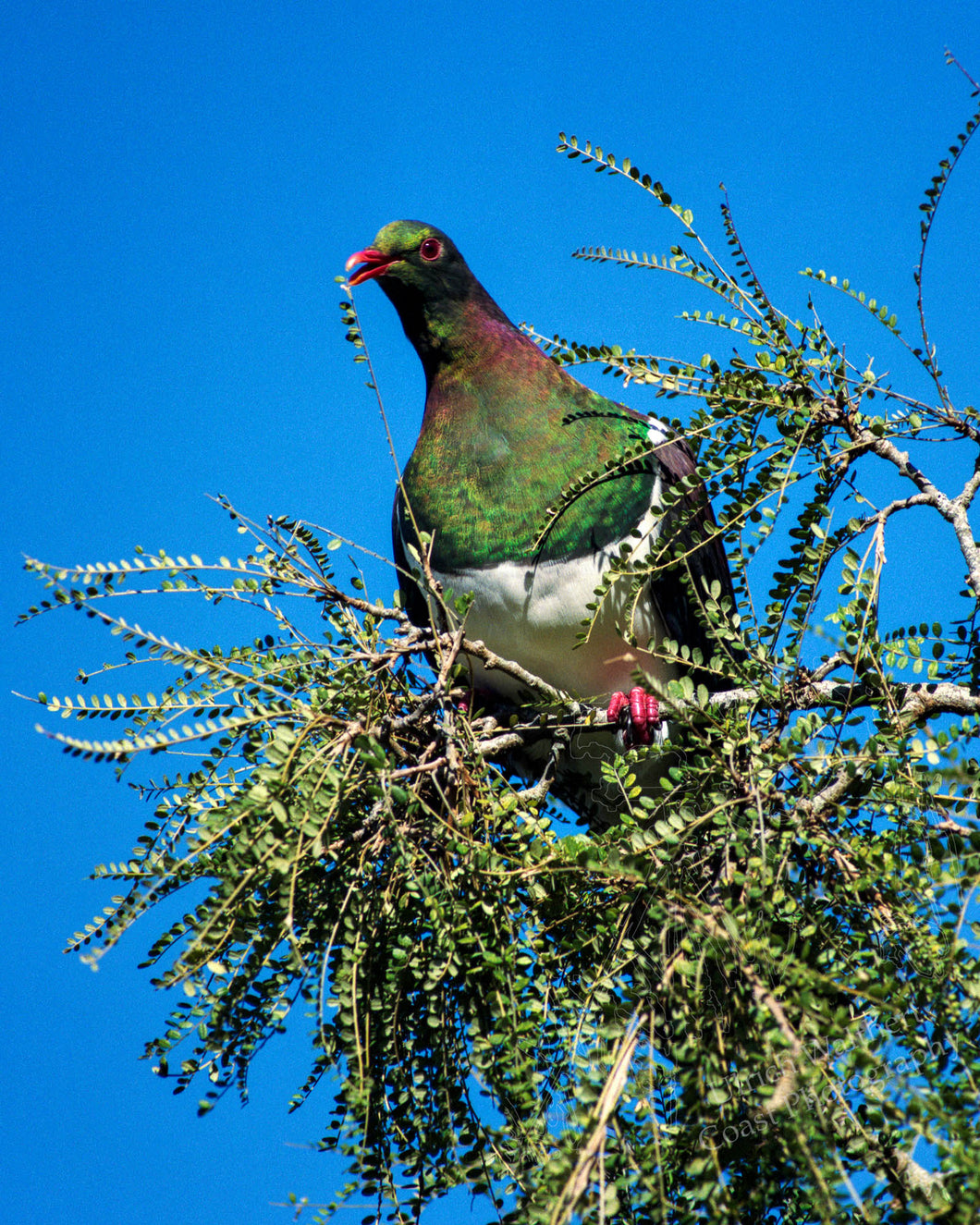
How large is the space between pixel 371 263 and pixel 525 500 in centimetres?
110

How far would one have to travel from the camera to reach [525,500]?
327 cm

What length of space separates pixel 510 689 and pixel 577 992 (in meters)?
1.59

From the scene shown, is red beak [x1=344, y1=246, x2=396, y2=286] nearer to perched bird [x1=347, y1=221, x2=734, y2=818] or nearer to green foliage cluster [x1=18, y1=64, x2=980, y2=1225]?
perched bird [x1=347, y1=221, x2=734, y2=818]

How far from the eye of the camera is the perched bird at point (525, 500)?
3.21m

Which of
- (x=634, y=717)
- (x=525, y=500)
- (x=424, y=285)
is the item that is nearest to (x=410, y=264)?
(x=424, y=285)

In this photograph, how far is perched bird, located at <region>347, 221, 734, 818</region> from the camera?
3.21 m

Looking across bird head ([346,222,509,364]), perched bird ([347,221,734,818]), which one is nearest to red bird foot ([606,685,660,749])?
perched bird ([347,221,734,818])

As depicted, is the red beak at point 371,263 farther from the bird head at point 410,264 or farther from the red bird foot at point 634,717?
the red bird foot at point 634,717

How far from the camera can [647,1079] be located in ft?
5.34

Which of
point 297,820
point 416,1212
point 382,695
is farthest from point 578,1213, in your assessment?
point 382,695

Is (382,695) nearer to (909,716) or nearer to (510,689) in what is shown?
(909,716)

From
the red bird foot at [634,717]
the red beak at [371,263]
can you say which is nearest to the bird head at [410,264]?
the red beak at [371,263]

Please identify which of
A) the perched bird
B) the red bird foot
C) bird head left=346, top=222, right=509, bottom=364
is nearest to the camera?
the red bird foot

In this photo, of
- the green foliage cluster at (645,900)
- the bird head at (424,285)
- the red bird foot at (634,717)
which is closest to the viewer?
the green foliage cluster at (645,900)
